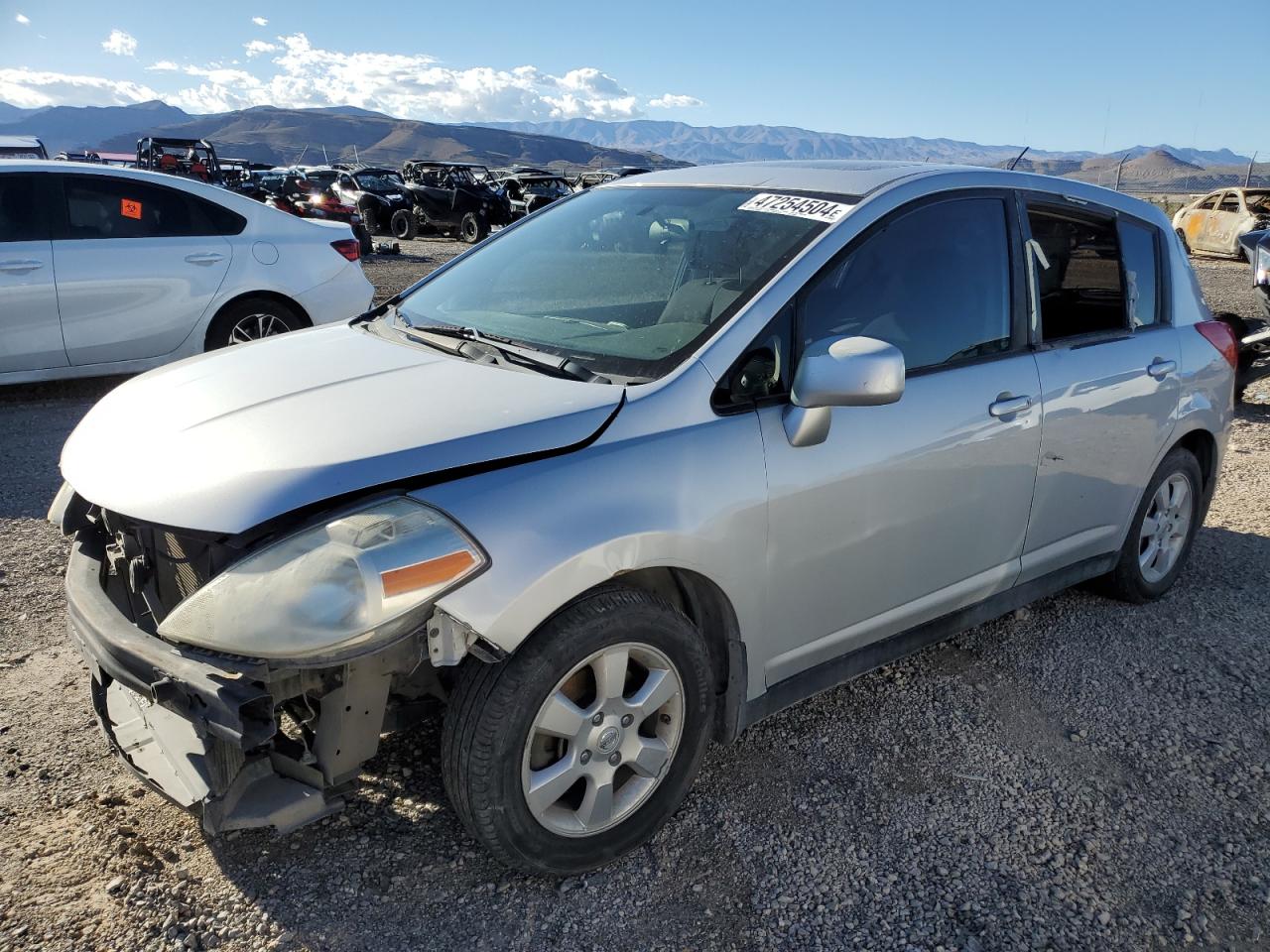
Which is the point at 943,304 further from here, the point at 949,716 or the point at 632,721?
the point at 632,721

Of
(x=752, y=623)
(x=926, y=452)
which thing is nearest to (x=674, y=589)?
(x=752, y=623)

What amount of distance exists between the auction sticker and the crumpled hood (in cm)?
91

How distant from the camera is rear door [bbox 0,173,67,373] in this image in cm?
626

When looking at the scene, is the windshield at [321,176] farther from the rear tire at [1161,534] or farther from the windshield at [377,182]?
the rear tire at [1161,534]

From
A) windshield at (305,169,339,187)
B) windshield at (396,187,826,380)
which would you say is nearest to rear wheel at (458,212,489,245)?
windshield at (305,169,339,187)

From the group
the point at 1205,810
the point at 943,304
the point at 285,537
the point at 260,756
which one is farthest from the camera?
the point at 943,304

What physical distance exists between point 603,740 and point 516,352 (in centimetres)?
108

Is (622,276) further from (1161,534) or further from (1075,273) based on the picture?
(1161,534)

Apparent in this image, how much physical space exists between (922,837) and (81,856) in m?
2.19

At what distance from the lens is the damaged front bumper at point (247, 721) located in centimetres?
200

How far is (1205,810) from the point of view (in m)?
2.89

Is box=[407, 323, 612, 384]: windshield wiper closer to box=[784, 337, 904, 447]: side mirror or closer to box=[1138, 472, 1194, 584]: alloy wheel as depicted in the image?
box=[784, 337, 904, 447]: side mirror

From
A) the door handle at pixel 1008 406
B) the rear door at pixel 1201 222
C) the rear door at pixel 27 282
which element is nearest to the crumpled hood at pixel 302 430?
the door handle at pixel 1008 406

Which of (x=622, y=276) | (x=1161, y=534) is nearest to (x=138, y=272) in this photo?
(x=622, y=276)
